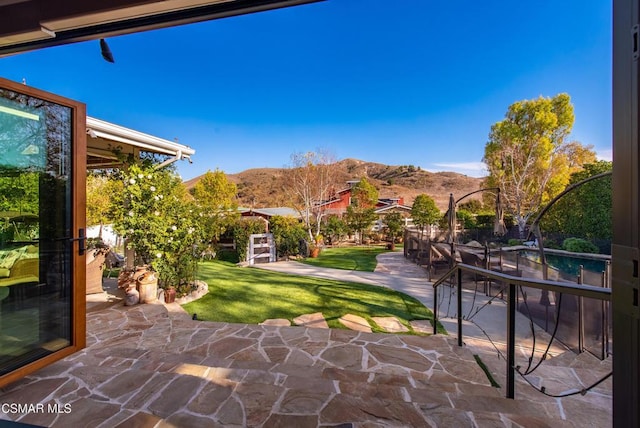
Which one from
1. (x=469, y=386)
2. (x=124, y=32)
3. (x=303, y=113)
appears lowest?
(x=469, y=386)

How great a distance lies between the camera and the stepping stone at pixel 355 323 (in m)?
3.73

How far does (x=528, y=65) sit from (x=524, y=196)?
8.65 meters

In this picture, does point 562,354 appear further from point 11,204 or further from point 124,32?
point 11,204

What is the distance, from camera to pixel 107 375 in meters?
2.01

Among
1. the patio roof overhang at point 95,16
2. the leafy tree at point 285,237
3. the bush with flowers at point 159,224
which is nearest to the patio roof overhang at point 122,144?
the bush with flowers at point 159,224

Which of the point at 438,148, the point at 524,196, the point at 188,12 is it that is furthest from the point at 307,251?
the point at 438,148

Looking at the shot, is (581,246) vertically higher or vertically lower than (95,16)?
lower

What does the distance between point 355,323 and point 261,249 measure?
21.4 feet

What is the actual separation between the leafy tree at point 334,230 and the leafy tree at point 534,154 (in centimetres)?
936

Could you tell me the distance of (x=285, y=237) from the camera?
10.8 metres

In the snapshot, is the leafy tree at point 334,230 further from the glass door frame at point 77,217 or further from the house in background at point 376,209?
the glass door frame at point 77,217

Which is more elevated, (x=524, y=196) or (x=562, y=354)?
(x=524, y=196)

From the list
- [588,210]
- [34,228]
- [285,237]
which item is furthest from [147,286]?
[588,210]

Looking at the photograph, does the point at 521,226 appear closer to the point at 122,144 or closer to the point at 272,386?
the point at 272,386
